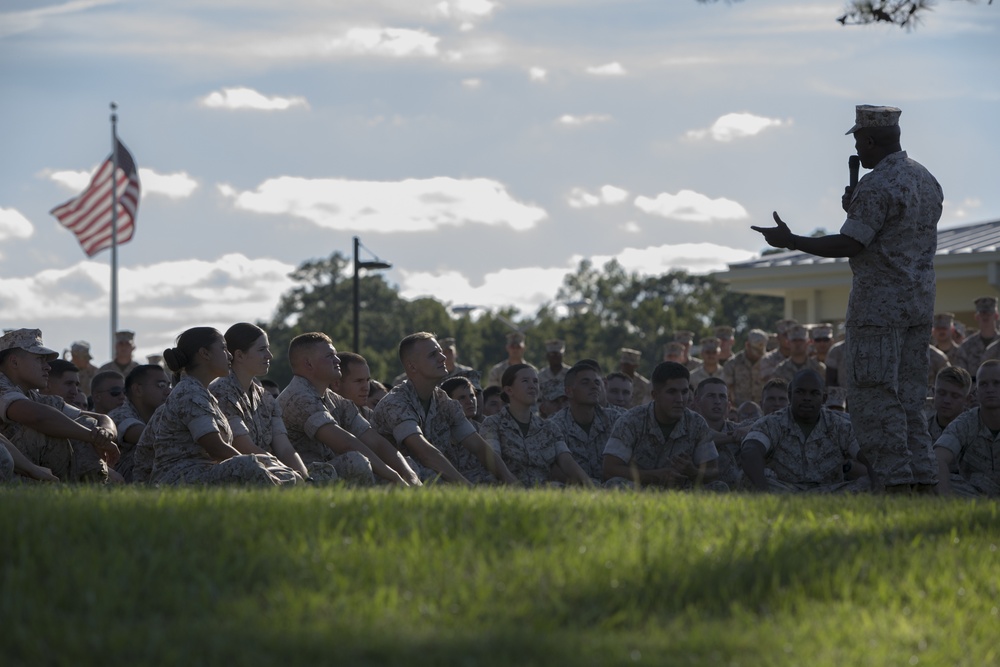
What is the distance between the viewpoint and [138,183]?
3425 centimetres

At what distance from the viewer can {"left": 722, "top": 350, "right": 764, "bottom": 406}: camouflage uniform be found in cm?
1870

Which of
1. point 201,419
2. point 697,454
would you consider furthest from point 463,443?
point 201,419

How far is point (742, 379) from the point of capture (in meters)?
18.8

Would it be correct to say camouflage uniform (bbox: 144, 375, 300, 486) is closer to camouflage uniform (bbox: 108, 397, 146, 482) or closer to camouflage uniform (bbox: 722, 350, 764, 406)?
camouflage uniform (bbox: 108, 397, 146, 482)

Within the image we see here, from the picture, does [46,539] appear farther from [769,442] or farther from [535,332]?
[535,332]

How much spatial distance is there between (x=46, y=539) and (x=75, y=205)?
27758mm

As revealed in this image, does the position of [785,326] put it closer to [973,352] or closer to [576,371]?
[973,352]

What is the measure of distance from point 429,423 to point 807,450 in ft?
11.1

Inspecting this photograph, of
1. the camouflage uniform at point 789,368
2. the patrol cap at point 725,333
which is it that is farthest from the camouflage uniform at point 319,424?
the patrol cap at point 725,333

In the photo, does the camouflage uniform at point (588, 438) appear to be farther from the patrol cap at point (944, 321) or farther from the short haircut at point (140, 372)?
the patrol cap at point (944, 321)

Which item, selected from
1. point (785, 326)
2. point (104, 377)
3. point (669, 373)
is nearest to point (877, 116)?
point (669, 373)

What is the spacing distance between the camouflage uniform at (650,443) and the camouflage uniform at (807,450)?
556 millimetres

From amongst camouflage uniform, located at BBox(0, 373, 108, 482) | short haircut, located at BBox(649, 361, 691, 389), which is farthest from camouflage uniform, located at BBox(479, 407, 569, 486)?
camouflage uniform, located at BBox(0, 373, 108, 482)

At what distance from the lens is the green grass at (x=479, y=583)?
4602 millimetres
